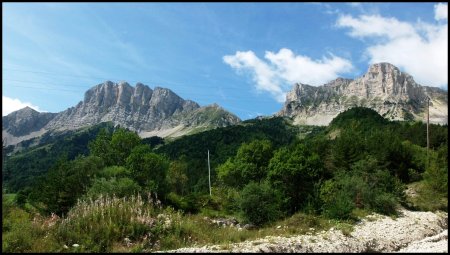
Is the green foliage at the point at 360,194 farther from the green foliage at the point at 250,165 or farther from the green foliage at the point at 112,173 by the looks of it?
the green foliage at the point at 112,173

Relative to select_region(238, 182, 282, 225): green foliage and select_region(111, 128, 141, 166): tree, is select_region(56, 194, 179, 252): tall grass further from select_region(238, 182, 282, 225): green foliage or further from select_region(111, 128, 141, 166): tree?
select_region(111, 128, 141, 166): tree

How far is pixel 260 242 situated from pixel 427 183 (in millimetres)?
30337

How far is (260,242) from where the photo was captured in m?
19.8

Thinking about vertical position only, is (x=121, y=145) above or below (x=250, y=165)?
above

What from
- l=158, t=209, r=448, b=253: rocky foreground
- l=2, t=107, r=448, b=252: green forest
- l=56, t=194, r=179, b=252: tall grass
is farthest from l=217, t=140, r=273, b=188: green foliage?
l=56, t=194, r=179, b=252: tall grass

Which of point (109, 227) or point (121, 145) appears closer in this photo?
point (109, 227)

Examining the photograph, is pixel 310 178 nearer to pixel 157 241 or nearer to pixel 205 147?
pixel 157 241

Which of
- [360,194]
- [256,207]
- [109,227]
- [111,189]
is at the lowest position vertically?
[256,207]

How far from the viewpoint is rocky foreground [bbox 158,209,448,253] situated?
1908 cm

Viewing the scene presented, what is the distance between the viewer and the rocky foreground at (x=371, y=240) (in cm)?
1908

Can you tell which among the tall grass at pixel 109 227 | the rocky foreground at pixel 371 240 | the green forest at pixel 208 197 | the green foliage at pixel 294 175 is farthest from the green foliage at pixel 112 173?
the rocky foreground at pixel 371 240

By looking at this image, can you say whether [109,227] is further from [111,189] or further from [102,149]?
[102,149]

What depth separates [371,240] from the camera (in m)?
24.2

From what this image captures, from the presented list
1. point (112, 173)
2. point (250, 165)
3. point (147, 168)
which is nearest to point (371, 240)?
point (112, 173)
